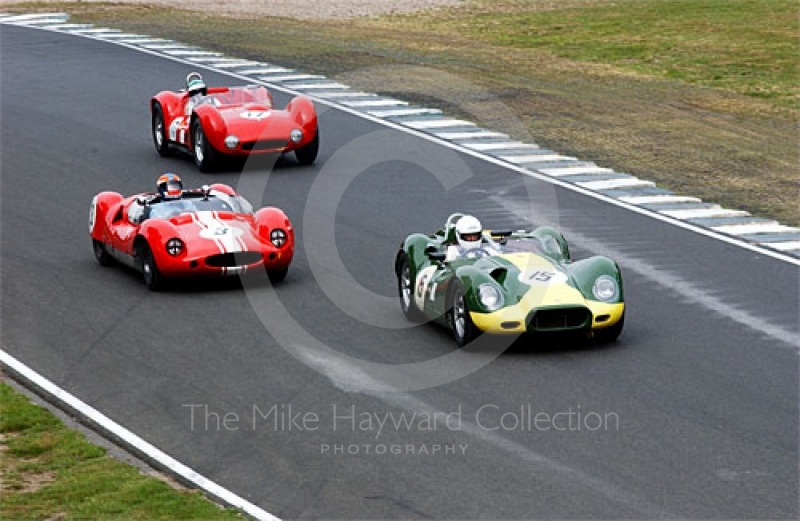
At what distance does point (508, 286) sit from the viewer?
16.5m

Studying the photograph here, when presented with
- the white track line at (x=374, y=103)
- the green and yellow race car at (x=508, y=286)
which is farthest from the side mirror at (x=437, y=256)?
the white track line at (x=374, y=103)

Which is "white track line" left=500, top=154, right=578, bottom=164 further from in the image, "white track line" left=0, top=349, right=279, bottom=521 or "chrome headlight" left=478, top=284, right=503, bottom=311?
"white track line" left=0, top=349, right=279, bottom=521

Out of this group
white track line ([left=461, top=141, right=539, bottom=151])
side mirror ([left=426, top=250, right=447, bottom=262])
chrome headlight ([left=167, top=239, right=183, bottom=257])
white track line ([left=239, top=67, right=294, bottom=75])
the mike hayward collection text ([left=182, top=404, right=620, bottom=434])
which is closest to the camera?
the mike hayward collection text ([left=182, top=404, right=620, bottom=434])

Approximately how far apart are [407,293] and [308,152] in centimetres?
962

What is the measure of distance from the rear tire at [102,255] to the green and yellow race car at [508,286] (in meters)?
5.02

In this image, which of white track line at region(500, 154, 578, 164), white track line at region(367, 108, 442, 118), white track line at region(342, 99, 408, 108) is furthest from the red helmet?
white track line at region(342, 99, 408, 108)

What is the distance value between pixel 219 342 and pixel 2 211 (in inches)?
347

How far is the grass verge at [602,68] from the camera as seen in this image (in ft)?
91.6

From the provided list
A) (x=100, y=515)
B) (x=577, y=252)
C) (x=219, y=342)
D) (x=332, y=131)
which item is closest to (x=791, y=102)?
(x=332, y=131)

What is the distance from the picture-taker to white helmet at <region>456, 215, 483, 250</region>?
17.6 meters

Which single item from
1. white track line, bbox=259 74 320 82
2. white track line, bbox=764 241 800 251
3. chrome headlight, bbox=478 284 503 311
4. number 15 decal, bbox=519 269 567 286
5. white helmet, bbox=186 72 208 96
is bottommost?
white track line, bbox=259 74 320 82

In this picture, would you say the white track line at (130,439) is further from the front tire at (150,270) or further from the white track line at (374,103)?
the white track line at (374,103)

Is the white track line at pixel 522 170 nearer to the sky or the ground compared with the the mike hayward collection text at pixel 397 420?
nearer to the ground

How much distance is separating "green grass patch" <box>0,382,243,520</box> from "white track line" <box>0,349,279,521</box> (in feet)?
0.72
